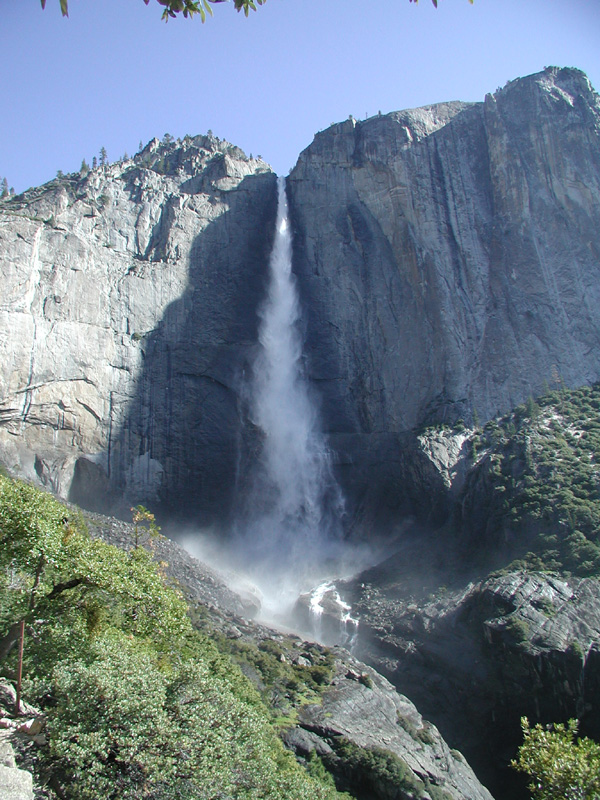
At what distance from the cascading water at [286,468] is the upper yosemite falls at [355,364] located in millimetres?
194

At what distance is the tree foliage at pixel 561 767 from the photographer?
12133 mm

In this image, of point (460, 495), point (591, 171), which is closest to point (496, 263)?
point (591, 171)

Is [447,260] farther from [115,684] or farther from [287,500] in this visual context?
[115,684]

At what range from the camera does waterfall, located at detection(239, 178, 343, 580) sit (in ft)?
149

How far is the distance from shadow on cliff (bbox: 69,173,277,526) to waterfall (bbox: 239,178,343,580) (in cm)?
171

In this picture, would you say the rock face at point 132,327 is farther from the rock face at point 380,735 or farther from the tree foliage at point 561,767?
the tree foliage at point 561,767

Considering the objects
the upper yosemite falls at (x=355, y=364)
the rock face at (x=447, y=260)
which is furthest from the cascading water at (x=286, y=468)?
the rock face at (x=447, y=260)

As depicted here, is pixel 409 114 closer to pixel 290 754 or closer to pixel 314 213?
pixel 314 213

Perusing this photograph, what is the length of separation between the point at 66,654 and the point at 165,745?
3.63m

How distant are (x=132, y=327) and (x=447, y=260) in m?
26.4

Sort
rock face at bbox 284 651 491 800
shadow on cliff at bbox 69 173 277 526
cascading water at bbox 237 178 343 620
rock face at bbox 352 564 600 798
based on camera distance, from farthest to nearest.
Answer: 1. cascading water at bbox 237 178 343 620
2. shadow on cliff at bbox 69 173 277 526
3. rock face at bbox 352 564 600 798
4. rock face at bbox 284 651 491 800

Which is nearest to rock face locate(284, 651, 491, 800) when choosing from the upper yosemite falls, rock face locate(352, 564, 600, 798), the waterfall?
the upper yosemite falls

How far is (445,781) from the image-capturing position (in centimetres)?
2175

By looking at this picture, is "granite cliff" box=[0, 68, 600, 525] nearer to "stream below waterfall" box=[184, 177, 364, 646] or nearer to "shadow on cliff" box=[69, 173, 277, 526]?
"shadow on cliff" box=[69, 173, 277, 526]
